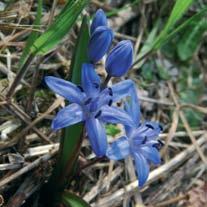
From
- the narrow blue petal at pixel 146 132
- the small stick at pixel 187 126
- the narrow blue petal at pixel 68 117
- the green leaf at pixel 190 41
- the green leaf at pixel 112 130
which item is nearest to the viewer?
the narrow blue petal at pixel 68 117

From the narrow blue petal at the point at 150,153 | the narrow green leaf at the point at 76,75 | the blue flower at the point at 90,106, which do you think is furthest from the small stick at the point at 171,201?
the blue flower at the point at 90,106

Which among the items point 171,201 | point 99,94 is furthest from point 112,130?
point 99,94

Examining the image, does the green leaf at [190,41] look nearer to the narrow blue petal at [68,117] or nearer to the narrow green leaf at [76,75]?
the narrow green leaf at [76,75]

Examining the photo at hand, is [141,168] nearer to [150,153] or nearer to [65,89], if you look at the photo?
[150,153]

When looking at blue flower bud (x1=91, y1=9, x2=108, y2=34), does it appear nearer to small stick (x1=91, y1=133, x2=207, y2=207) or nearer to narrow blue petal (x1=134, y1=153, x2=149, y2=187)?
narrow blue petal (x1=134, y1=153, x2=149, y2=187)

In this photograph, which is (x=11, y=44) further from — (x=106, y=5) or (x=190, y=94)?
(x=190, y=94)

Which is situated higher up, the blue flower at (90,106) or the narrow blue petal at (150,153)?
the blue flower at (90,106)
